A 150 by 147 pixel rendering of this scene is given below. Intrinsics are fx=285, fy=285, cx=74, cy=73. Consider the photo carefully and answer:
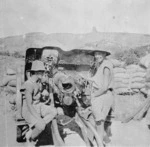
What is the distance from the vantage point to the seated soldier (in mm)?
4320

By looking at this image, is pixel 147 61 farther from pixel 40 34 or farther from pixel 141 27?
pixel 40 34

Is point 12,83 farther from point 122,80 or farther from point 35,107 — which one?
point 122,80

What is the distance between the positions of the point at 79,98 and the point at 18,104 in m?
1.08

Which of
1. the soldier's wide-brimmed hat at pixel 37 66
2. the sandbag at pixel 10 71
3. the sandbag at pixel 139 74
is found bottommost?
the sandbag at pixel 139 74

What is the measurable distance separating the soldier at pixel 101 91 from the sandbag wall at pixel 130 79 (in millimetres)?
1510

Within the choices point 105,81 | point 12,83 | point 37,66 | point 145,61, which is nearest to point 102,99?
point 105,81

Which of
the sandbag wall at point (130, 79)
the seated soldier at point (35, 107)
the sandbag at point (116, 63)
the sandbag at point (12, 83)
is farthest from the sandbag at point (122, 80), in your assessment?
the sandbag at point (12, 83)

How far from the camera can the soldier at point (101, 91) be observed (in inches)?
188

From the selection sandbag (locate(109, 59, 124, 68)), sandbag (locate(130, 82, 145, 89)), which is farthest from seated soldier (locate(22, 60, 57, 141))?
sandbag (locate(130, 82, 145, 89))

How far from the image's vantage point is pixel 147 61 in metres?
6.12

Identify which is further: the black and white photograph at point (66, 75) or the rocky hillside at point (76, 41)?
the rocky hillside at point (76, 41)

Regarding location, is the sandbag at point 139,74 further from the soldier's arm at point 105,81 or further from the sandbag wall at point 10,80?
the sandbag wall at point 10,80

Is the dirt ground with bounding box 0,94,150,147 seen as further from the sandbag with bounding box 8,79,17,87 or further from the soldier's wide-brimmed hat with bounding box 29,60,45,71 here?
the soldier's wide-brimmed hat with bounding box 29,60,45,71

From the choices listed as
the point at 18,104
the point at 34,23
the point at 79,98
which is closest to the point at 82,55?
the point at 79,98
